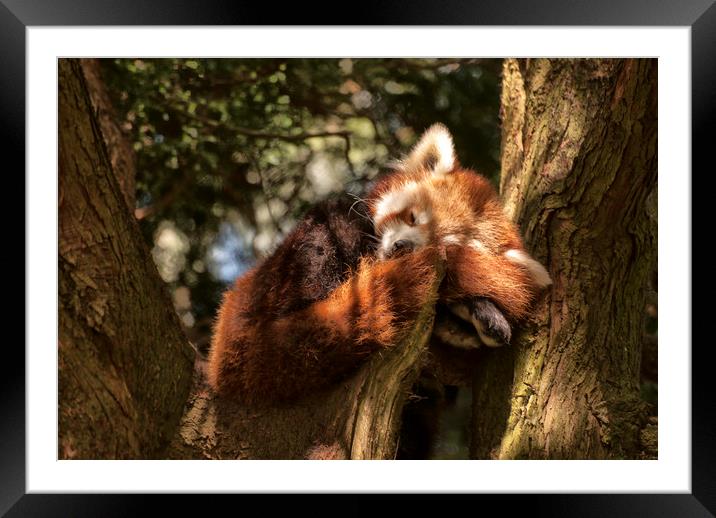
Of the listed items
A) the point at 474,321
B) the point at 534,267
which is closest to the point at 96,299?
the point at 474,321

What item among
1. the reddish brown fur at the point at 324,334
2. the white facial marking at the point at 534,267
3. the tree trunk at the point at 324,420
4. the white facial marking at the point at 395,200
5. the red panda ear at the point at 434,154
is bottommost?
the tree trunk at the point at 324,420

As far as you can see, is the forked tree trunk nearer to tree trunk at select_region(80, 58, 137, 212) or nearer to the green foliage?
tree trunk at select_region(80, 58, 137, 212)

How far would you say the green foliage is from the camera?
11.5 ft

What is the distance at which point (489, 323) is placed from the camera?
228cm

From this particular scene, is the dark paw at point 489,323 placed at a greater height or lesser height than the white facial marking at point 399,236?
lesser

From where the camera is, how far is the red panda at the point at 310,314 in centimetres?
222

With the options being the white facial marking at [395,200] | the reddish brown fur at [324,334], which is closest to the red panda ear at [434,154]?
the white facial marking at [395,200]

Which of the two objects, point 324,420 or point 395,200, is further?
point 395,200

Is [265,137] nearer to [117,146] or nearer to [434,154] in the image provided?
[117,146]

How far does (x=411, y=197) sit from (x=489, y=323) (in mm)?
836

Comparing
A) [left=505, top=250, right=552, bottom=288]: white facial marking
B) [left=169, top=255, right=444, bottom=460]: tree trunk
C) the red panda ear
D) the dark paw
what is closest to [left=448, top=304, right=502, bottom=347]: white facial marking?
the dark paw

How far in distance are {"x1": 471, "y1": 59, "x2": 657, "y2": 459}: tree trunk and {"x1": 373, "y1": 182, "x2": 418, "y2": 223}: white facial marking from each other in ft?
1.82
